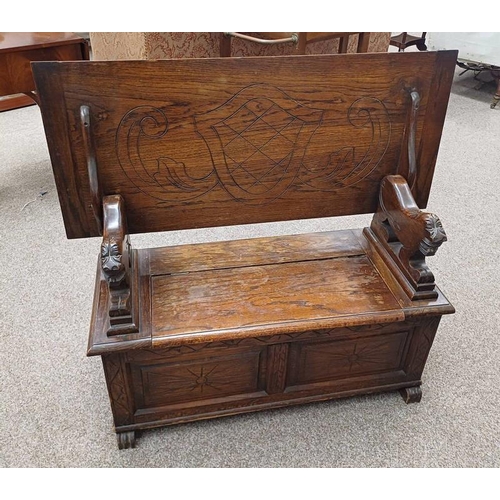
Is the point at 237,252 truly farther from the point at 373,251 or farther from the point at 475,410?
the point at 475,410

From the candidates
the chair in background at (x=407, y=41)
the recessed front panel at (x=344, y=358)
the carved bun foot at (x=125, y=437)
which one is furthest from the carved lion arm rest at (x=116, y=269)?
the chair in background at (x=407, y=41)

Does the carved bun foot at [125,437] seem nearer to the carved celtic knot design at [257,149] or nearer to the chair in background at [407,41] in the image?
the carved celtic knot design at [257,149]

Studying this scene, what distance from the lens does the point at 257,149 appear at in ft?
4.46

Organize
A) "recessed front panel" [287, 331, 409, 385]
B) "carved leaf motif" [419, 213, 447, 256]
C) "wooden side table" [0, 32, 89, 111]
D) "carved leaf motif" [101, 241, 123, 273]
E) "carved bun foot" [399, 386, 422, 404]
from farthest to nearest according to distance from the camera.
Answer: "wooden side table" [0, 32, 89, 111] < "carved bun foot" [399, 386, 422, 404] < "recessed front panel" [287, 331, 409, 385] < "carved leaf motif" [419, 213, 447, 256] < "carved leaf motif" [101, 241, 123, 273]

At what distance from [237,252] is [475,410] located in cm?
90

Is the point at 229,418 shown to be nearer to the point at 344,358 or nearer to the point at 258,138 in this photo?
the point at 344,358

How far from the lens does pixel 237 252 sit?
5.16 ft

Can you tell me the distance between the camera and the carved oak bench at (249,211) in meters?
1.24

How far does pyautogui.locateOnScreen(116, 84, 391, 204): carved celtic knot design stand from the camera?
1.29 m

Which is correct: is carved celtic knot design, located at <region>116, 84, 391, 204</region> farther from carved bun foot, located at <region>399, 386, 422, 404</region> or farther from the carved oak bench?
carved bun foot, located at <region>399, 386, 422, 404</region>

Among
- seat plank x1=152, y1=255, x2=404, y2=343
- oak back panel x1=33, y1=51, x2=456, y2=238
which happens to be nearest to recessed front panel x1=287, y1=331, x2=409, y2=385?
seat plank x1=152, y1=255, x2=404, y2=343

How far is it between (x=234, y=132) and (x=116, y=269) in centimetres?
47

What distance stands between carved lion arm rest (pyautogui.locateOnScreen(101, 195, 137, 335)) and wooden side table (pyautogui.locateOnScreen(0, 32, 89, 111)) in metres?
1.42

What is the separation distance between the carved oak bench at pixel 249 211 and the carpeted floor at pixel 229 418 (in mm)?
78
